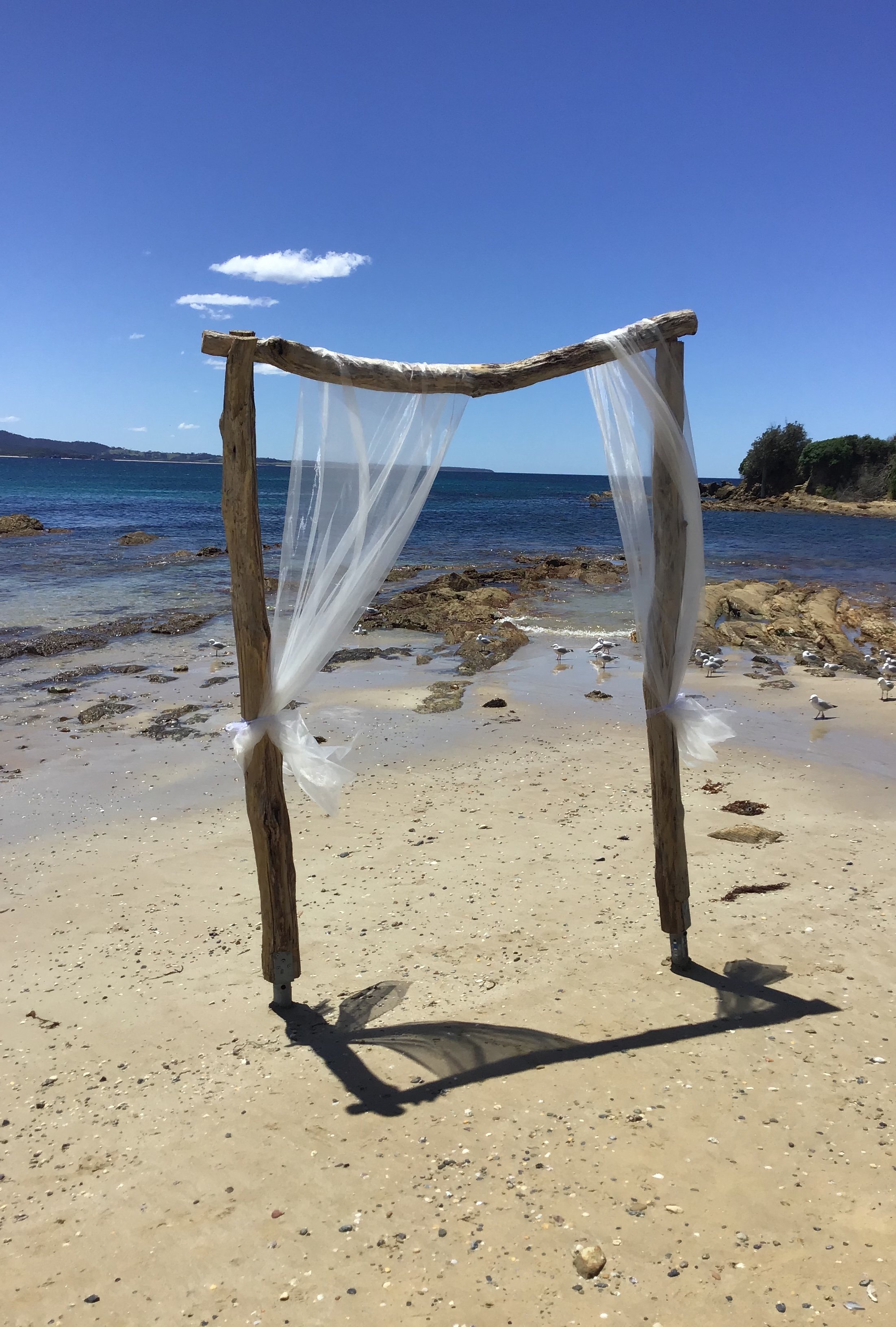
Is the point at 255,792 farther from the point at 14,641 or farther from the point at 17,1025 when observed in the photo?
the point at 14,641

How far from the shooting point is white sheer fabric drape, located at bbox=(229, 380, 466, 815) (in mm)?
3793

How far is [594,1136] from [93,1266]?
68.8 inches

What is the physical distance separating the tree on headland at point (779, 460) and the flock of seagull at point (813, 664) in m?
46.2

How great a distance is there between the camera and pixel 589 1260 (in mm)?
2543

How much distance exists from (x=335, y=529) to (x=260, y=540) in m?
0.46

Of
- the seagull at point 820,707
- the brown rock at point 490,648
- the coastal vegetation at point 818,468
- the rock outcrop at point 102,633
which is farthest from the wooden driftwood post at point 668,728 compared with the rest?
the coastal vegetation at point 818,468

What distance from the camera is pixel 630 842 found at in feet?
18.9

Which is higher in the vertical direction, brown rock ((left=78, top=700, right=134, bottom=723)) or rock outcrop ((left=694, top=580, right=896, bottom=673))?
rock outcrop ((left=694, top=580, right=896, bottom=673))

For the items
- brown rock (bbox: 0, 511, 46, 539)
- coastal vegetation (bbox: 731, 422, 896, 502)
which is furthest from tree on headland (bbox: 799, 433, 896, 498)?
brown rock (bbox: 0, 511, 46, 539)

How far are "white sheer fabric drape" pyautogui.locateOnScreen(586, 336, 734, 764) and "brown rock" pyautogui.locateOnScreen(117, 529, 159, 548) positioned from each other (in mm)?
26760

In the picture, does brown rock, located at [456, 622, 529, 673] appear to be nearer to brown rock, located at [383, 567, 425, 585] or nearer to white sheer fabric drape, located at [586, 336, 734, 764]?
brown rock, located at [383, 567, 425, 585]

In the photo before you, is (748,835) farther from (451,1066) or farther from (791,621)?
(791,621)

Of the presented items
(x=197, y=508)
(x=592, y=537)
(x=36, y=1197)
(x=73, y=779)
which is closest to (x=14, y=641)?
(x=73, y=779)

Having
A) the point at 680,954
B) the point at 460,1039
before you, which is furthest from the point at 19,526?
the point at 680,954
